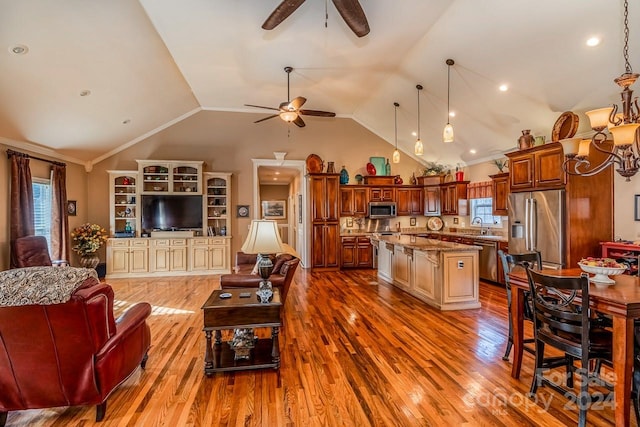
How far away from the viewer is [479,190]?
7.28 metres

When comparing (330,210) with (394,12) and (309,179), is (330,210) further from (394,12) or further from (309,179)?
(394,12)

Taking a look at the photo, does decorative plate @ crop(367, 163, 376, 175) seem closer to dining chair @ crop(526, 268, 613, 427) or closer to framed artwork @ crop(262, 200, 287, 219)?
framed artwork @ crop(262, 200, 287, 219)

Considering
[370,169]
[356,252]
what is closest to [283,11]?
[370,169]

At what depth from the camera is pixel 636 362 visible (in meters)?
2.06

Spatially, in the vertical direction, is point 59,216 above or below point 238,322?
above

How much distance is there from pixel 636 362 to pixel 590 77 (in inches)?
140

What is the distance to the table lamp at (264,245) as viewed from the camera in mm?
2922

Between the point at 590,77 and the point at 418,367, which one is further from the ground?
the point at 590,77

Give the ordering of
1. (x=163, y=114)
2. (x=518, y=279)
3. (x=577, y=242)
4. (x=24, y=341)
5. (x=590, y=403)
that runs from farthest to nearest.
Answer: (x=163, y=114) → (x=577, y=242) → (x=518, y=279) → (x=590, y=403) → (x=24, y=341)

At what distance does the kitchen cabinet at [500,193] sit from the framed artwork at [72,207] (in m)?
8.67

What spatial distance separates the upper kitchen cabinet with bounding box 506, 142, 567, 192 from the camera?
4551mm

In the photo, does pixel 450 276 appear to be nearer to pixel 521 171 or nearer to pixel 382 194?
pixel 521 171

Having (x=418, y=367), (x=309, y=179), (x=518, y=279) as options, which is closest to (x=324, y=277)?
(x=309, y=179)

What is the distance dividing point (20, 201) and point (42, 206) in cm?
89
